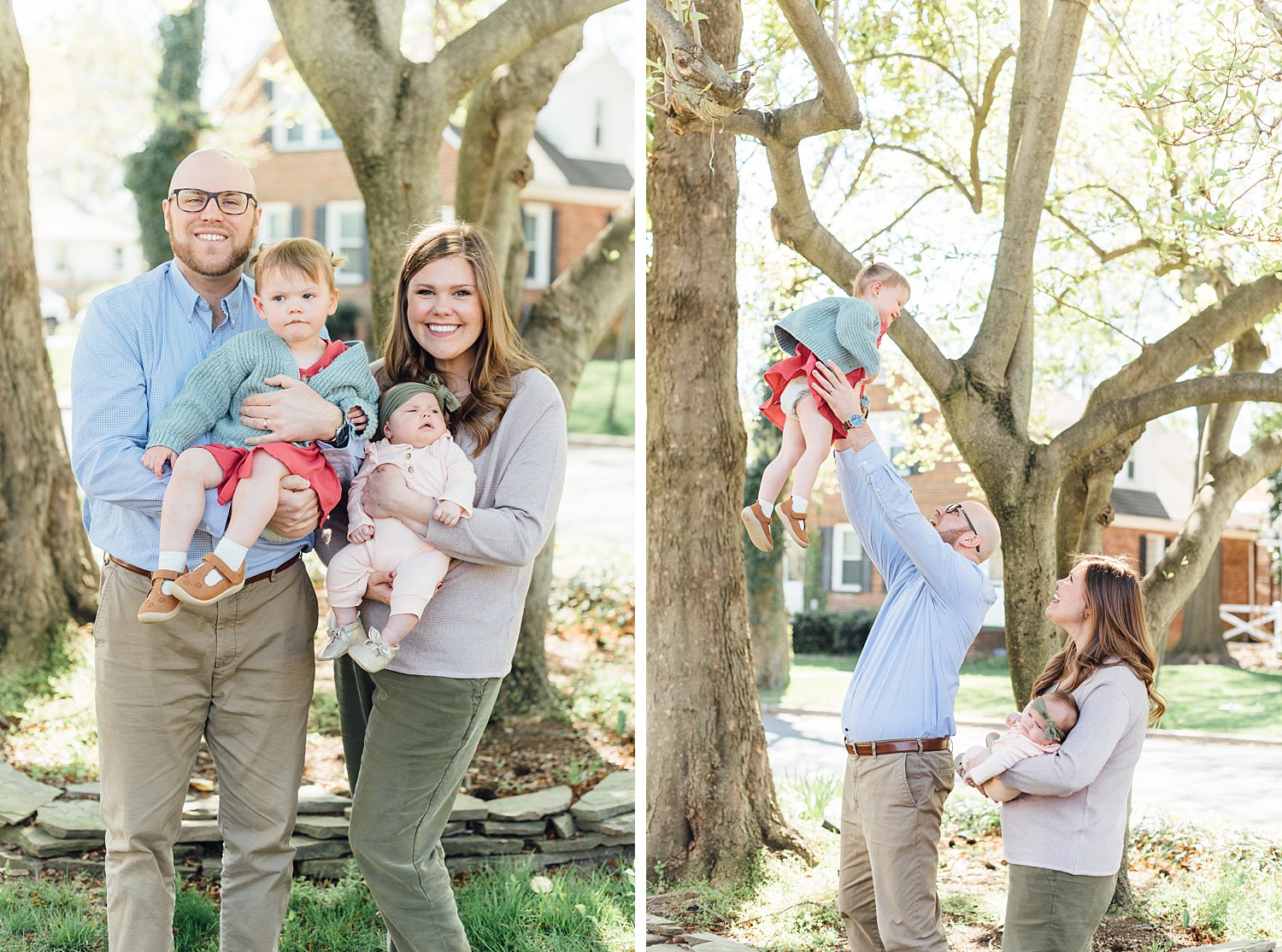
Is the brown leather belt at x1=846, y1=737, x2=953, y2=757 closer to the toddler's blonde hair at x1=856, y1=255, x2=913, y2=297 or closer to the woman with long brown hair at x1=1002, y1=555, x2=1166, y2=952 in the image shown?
the woman with long brown hair at x1=1002, y1=555, x2=1166, y2=952

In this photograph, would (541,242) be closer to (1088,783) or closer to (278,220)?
(278,220)

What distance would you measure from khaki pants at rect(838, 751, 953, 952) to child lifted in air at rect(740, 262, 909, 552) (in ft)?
2.10

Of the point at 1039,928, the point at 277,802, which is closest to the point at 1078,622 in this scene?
the point at 1039,928

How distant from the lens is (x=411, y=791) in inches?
111

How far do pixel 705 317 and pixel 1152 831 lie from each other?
3.05 m

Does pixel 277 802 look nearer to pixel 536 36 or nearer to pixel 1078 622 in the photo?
pixel 1078 622

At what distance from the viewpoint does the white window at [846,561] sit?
7.18m

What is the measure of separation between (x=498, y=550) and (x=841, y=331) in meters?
1.15

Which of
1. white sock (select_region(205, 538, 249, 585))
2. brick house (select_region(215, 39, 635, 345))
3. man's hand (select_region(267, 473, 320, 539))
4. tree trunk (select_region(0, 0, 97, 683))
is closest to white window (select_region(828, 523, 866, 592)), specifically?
tree trunk (select_region(0, 0, 97, 683))

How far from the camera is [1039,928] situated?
3002 mm

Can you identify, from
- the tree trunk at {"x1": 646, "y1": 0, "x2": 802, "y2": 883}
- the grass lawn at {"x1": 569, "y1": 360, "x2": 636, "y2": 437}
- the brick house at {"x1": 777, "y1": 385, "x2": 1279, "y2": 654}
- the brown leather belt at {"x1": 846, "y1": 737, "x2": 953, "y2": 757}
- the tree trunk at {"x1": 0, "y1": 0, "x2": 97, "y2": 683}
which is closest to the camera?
the brown leather belt at {"x1": 846, "y1": 737, "x2": 953, "y2": 757}

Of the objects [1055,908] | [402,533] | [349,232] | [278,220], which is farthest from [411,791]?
[278,220]

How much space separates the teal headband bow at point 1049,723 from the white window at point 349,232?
1879cm

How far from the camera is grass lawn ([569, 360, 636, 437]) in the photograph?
16.1 meters
